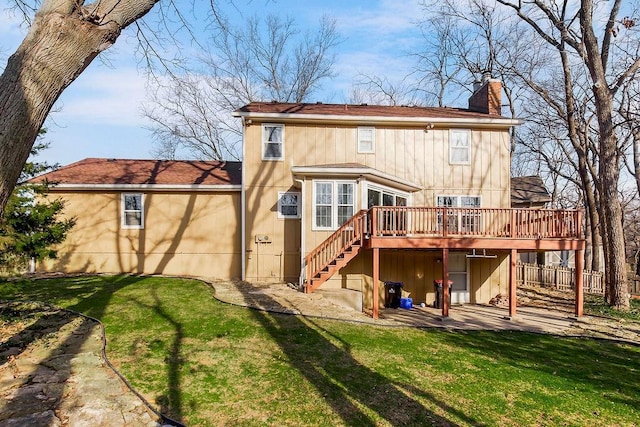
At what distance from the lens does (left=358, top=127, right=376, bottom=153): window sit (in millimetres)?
14070

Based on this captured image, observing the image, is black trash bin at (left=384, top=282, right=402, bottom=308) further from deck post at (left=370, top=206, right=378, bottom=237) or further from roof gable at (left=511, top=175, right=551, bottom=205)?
roof gable at (left=511, top=175, right=551, bottom=205)

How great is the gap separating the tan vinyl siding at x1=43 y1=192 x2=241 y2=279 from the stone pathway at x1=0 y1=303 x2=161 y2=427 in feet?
20.6

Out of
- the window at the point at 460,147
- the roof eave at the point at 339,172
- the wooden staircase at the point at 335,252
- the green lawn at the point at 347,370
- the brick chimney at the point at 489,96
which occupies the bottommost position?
the green lawn at the point at 347,370

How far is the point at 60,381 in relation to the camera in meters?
5.39

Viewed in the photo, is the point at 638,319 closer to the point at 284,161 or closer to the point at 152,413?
the point at 284,161

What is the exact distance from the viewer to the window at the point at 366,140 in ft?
46.2

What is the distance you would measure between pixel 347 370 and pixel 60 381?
419 cm

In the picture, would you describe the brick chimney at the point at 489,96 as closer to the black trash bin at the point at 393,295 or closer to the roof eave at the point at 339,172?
the roof eave at the point at 339,172

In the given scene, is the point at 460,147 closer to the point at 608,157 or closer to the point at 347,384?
the point at 608,157

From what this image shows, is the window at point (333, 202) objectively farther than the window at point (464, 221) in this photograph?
Yes

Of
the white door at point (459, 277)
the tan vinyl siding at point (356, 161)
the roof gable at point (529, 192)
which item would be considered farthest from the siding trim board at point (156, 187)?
the roof gable at point (529, 192)

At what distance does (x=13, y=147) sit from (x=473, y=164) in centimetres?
1423

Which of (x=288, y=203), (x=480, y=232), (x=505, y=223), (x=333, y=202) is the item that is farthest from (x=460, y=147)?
(x=288, y=203)

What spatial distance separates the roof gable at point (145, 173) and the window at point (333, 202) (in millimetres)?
3603
